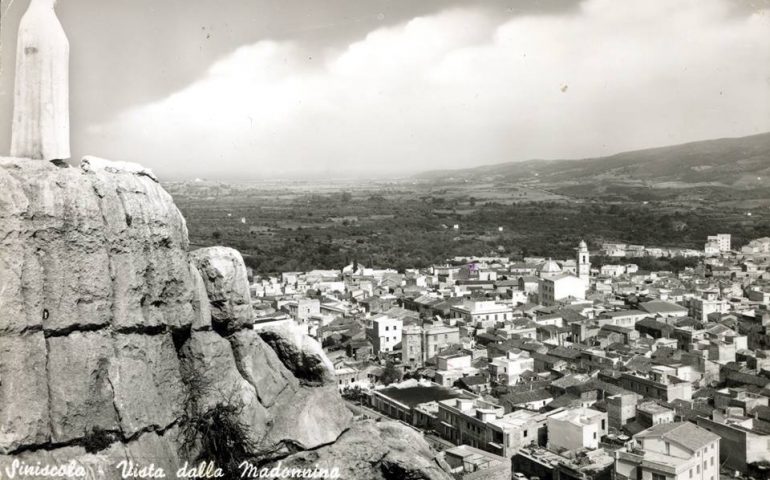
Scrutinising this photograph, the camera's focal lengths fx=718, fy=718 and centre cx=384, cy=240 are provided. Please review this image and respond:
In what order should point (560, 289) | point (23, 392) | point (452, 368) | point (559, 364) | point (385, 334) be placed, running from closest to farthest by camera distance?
point (23, 392) → point (559, 364) → point (452, 368) → point (385, 334) → point (560, 289)

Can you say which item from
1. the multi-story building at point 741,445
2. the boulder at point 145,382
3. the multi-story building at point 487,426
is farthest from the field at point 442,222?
the boulder at point 145,382

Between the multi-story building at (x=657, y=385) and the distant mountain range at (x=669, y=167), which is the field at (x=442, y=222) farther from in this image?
the multi-story building at (x=657, y=385)

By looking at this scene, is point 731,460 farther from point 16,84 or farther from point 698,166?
point 698,166

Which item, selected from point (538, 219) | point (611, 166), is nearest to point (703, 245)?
point (538, 219)

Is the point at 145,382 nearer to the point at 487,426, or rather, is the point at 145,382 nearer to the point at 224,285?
the point at 224,285

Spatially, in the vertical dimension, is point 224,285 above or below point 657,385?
above

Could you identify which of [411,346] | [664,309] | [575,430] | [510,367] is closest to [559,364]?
[510,367]

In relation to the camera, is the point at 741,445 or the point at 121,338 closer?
the point at 121,338
